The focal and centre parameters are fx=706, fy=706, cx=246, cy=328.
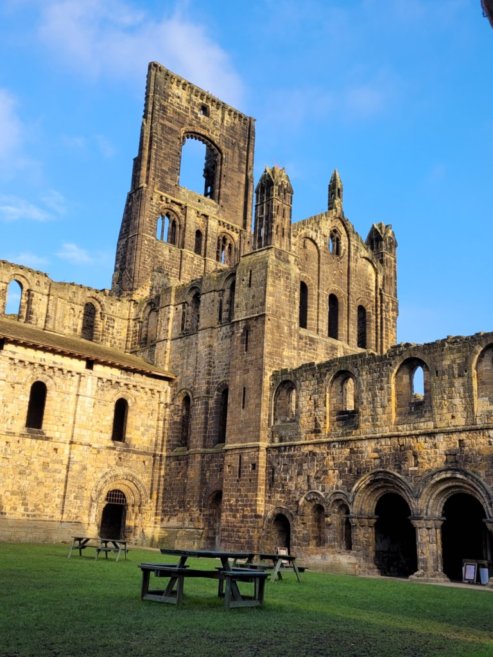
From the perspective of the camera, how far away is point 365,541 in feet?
80.1

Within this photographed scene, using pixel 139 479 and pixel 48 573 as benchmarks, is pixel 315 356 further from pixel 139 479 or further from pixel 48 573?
pixel 48 573

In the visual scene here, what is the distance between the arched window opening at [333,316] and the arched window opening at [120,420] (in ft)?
35.0

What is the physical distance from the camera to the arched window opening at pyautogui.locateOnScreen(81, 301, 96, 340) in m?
38.2

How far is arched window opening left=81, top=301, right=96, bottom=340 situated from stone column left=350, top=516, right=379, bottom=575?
19.3 meters

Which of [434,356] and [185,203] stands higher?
[185,203]

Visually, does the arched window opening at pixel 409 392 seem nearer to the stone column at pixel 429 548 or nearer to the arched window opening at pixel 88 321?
the stone column at pixel 429 548

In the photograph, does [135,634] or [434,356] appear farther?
[434,356]

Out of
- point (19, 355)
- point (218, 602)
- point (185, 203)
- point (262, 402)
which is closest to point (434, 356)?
point (262, 402)

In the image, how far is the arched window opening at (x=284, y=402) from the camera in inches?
1133

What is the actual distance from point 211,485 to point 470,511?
10.9 meters

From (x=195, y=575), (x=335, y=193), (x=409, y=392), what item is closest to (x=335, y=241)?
(x=335, y=193)

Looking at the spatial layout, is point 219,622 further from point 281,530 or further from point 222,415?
point 222,415

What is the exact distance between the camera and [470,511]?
26.8 meters

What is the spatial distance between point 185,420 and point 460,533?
44.5 feet
